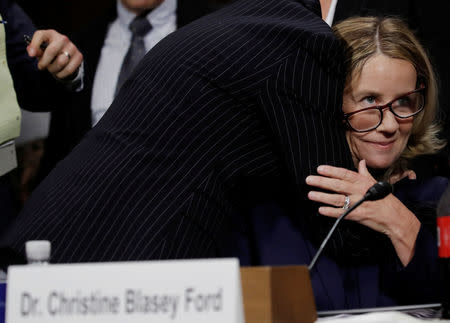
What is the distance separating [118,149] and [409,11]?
133cm

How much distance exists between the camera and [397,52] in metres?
1.88

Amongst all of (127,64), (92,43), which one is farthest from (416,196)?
(92,43)

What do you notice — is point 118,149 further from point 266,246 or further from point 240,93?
point 266,246

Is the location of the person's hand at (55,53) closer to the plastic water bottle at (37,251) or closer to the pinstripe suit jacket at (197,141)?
the pinstripe suit jacket at (197,141)

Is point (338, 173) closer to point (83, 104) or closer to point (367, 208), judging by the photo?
point (367, 208)

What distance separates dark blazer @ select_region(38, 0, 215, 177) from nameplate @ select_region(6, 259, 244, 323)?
1.68 m

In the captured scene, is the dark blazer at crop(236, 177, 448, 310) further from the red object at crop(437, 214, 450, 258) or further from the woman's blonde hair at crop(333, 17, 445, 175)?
the red object at crop(437, 214, 450, 258)

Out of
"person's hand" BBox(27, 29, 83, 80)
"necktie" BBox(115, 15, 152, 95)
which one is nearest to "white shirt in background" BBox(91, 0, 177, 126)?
"necktie" BBox(115, 15, 152, 95)

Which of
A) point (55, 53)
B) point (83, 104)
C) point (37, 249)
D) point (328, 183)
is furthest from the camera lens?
point (83, 104)

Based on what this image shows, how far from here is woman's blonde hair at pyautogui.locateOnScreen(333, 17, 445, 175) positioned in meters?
1.85

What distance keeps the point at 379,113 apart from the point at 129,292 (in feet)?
3.34

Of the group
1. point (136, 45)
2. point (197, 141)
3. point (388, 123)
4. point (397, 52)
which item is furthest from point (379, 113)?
point (136, 45)

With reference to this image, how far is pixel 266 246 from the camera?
1.82 metres

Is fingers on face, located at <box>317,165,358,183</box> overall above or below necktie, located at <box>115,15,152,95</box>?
below
